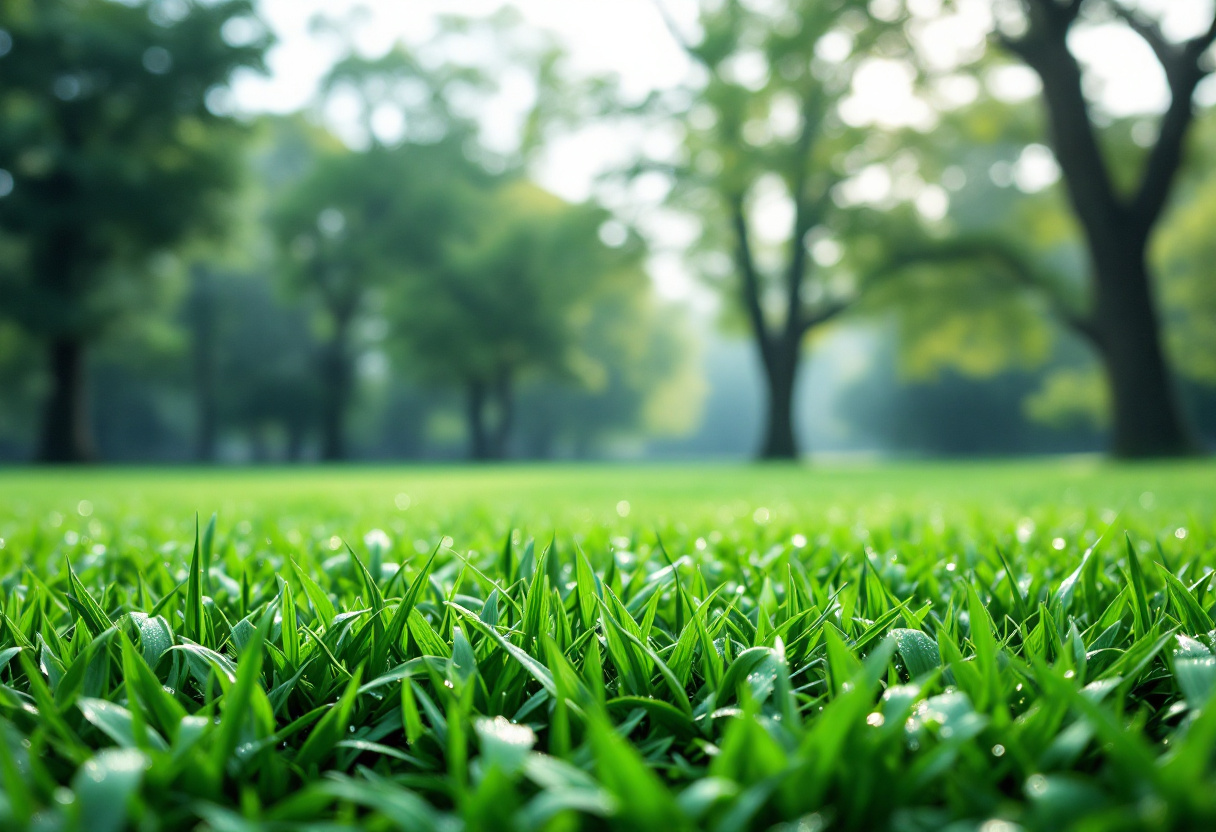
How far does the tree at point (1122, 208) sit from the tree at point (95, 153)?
20.2m

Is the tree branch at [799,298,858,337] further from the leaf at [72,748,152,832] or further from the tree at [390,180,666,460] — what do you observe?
the leaf at [72,748,152,832]

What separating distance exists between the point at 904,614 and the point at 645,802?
80cm

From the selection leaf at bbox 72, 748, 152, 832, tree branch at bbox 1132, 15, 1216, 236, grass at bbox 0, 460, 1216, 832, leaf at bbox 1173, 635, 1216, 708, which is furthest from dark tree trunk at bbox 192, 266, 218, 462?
leaf at bbox 1173, 635, 1216, 708

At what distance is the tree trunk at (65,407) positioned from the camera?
2180 centimetres

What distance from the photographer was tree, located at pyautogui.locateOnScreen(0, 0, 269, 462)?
1952 cm

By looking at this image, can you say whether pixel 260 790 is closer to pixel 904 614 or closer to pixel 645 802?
pixel 645 802

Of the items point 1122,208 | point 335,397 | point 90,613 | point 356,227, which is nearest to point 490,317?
point 356,227

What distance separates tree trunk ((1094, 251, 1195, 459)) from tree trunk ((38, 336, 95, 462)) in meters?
26.5

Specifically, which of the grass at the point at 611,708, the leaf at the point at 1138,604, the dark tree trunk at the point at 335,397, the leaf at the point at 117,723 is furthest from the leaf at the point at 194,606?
the dark tree trunk at the point at 335,397

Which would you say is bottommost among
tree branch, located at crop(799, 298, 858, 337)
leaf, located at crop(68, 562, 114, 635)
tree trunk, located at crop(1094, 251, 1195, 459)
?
leaf, located at crop(68, 562, 114, 635)

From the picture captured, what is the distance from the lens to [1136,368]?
13.7 meters

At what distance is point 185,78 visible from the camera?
67.8 feet

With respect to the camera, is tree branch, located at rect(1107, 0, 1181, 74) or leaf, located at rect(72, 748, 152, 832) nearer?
leaf, located at rect(72, 748, 152, 832)

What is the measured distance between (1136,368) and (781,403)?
31.8ft
